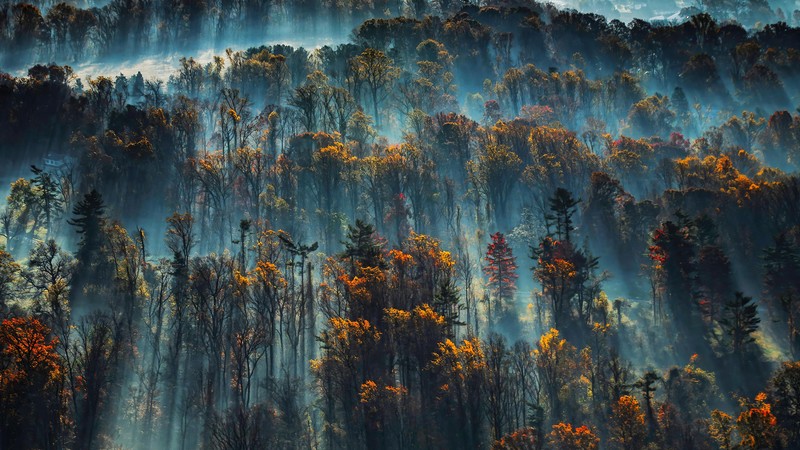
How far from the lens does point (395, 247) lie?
91.9 metres

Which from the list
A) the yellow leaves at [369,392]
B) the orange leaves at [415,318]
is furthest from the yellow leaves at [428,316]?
the yellow leaves at [369,392]

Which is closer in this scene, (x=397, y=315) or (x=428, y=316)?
(x=397, y=315)

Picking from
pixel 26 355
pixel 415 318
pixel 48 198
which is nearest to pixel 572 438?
pixel 415 318

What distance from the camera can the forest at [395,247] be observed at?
70.7 meters

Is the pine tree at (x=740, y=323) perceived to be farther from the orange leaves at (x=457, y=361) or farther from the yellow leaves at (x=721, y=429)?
the orange leaves at (x=457, y=361)

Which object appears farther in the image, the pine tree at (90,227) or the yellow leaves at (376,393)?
the pine tree at (90,227)

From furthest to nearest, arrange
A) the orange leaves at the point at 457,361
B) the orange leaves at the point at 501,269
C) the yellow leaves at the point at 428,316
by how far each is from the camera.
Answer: the orange leaves at the point at 501,269 < the yellow leaves at the point at 428,316 < the orange leaves at the point at 457,361

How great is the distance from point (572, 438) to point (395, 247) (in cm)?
3473

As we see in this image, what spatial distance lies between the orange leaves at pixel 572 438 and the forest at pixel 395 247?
1.33 feet

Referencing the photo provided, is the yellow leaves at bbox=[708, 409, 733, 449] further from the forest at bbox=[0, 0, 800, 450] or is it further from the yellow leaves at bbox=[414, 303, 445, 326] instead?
the yellow leaves at bbox=[414, 303, 445, 326]

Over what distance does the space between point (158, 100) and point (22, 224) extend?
46106mm

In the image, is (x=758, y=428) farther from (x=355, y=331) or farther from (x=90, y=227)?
(x=90, y=227)

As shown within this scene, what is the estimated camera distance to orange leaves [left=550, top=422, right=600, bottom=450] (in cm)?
6681

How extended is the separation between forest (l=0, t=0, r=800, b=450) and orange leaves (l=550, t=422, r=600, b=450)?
0.41 metres
